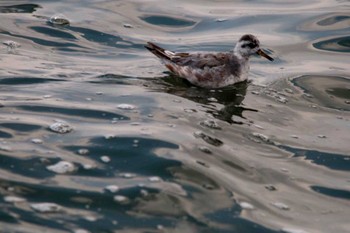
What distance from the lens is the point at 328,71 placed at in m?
11.8

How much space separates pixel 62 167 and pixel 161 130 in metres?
1.49

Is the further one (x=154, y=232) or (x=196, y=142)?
(x=196, y=142)

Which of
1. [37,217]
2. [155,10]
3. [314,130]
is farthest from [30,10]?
[37,217]

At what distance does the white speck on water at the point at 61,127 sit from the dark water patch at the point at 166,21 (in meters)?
6.22

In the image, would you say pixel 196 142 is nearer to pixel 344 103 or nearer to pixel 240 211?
pixel 240 211

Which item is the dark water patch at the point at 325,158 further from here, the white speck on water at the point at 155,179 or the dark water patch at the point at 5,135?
the dark water patch at the point at 5,135

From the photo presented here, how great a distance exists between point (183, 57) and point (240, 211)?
464cm

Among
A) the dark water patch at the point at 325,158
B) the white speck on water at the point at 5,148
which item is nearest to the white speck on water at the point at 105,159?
the white speck on water at the point at 5,148

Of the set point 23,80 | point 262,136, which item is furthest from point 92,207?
point 23,80

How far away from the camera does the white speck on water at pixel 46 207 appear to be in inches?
249

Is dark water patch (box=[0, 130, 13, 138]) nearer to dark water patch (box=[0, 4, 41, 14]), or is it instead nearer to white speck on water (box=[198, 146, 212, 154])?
white speck on water (box=[198, 146, 212, 154])

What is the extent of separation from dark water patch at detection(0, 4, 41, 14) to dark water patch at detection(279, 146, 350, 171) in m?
7.01

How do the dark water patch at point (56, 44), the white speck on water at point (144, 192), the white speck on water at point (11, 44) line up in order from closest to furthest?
the white speck on water at point (144, 192) < the white speck on water at point (11, 44) < the dark water patch at point (56, 44)

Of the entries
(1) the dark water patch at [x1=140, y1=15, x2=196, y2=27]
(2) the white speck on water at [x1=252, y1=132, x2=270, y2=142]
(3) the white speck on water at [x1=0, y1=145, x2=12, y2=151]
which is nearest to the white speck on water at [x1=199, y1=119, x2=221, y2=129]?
(2) the white speck on water at [x1=252, y1=132, x2=270, y2=142]
